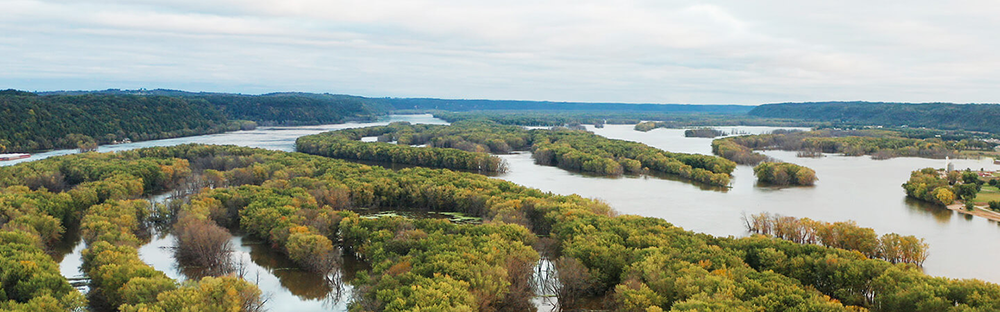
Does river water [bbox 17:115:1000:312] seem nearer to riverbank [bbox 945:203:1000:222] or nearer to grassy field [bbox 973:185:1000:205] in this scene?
riverbank [bbox 945:203:1000:222]

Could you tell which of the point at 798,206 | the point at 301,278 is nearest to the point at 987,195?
the point at 798,206

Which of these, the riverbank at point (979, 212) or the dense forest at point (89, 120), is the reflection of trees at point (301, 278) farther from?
the dense forest at point (89, 120)

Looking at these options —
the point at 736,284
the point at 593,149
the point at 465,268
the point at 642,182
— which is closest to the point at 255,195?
the point at 465,268

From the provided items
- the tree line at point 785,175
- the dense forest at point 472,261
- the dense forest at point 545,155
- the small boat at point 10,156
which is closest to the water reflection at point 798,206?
the tree line at point 785,175

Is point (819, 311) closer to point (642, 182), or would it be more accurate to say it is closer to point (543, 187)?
point (543, 187)

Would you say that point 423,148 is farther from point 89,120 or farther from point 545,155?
point 89,120

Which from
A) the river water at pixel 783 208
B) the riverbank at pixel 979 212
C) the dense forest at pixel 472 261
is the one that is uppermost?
the dense forest at pixel 472 261
